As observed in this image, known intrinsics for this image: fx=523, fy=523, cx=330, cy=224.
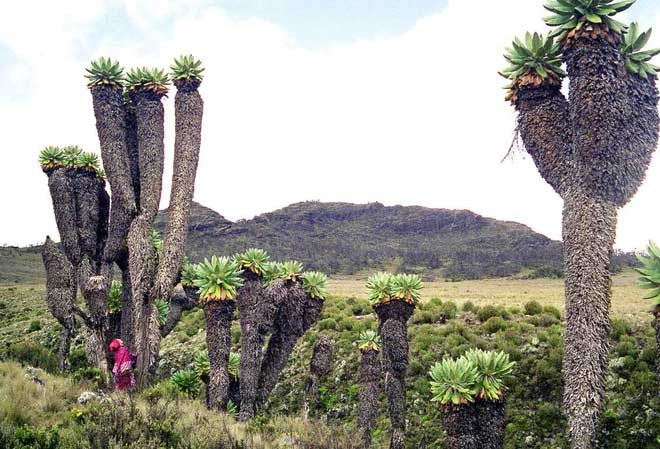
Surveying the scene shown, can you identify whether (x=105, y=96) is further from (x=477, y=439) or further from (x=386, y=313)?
(x=477, y=439)

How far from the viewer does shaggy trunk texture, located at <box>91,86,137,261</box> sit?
13.4 metres

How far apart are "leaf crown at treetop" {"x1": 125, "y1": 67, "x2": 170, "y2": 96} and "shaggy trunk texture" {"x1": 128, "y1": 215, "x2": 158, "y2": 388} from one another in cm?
345

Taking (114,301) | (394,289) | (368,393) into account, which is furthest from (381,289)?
(114,301)

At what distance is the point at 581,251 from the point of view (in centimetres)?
832

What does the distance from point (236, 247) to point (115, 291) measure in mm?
65799

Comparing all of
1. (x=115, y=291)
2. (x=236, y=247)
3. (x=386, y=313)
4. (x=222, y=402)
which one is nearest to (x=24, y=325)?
(x=115, y=291)

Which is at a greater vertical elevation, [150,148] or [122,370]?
[150,148]

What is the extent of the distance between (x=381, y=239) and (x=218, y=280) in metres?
93.7

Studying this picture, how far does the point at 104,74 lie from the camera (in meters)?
13.6

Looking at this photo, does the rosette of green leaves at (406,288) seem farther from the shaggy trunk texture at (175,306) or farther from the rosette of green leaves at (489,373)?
the shaggy trunk texture at (175,306)

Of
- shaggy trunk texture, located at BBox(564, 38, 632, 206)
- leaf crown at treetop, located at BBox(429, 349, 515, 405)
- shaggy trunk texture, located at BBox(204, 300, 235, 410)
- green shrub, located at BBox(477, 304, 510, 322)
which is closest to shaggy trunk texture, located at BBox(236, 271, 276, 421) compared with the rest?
shaggy trunk texture, located at BBox(204, 300, 235, 410)

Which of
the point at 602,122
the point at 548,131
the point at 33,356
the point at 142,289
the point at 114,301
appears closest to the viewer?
the point at 602,122

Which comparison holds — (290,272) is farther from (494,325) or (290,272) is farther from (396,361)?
(494,325)

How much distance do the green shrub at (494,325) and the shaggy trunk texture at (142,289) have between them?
34.9ft
